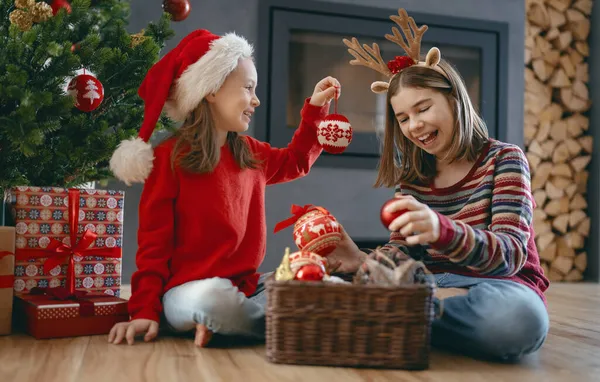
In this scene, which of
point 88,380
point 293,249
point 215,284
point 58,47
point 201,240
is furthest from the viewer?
point 293,249

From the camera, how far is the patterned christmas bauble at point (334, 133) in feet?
4.96

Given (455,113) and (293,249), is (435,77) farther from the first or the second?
(293,249)

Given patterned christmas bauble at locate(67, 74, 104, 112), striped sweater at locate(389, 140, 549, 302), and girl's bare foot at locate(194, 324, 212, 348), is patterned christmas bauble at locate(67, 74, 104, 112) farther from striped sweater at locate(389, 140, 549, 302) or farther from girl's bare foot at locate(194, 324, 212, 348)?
striped sweater at locate(389, 140, 549, 302)

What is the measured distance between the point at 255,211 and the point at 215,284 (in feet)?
0.90

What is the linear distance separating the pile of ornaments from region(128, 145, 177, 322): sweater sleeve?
27 cm

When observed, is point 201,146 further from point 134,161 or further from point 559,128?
point 559,128

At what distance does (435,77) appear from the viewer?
4.59 ft

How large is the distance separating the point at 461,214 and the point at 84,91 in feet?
3.38

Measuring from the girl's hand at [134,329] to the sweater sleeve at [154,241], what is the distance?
2cm

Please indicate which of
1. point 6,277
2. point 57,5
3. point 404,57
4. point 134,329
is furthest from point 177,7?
point 134,329

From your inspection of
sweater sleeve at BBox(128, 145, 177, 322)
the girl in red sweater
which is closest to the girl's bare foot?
the girl in red sweater

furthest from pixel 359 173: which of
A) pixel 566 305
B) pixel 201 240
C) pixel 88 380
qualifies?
pixel 88 380

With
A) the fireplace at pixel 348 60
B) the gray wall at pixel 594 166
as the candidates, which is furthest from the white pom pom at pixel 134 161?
the gray wall at pixel 594 166

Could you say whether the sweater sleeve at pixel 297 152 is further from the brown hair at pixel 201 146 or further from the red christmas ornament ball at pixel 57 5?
the red christmas ornament ball at pixel 57 5
